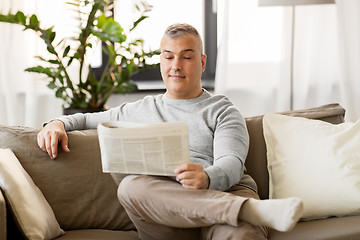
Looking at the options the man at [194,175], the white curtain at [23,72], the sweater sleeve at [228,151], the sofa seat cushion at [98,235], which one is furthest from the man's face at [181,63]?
the white curtain at [23,72]

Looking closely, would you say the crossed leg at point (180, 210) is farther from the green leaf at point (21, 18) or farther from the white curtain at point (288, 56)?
the white curtain at point (288, 56)

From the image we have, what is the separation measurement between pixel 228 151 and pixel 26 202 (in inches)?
28.1

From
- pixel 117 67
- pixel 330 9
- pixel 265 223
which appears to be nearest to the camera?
pixel 265 223

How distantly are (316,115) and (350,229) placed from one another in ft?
2.01

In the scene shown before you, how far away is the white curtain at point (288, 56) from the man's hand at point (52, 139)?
1.56 m

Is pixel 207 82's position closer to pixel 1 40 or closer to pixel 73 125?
pixel 1 40

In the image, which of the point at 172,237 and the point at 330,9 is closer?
the point at 172,237

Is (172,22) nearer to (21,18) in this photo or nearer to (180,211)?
(21,18)

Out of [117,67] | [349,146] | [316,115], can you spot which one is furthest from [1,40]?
[349,146]

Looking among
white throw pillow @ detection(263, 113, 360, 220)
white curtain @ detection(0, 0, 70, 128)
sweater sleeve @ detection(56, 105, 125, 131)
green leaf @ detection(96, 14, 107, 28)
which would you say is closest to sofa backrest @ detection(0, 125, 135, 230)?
sweater sleeve @ detection(56, 105, 125, 131)

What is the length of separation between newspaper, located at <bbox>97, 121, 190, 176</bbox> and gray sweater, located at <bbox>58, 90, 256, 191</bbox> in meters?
0.19

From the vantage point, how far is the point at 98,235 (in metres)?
2.04

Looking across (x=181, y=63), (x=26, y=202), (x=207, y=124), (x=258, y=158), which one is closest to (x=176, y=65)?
(x=181, y=63)

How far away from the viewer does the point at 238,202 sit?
5.57 ft
